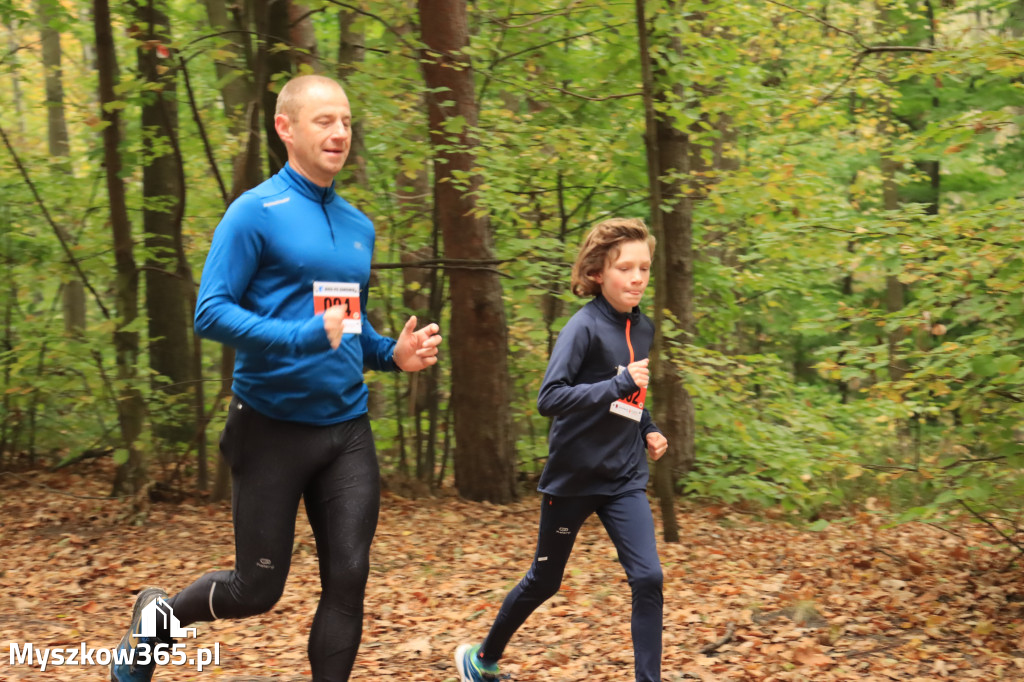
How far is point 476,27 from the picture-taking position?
9.10 metres

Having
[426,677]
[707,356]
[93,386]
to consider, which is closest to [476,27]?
[707,356]

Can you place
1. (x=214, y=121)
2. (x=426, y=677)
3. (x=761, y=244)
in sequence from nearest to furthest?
1. (x=426, y=677)
2. (x=761, y=244)
3. (x=214, y=121)

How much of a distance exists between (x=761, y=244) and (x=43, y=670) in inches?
243

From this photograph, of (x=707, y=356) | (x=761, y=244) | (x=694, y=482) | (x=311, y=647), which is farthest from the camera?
(x=694, y=482)

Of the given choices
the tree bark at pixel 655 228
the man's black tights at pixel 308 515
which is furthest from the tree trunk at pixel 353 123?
the man's black tights at pixel 308 515

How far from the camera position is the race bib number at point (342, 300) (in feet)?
9.91

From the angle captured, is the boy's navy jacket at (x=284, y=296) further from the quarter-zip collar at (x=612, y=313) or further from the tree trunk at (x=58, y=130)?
the tree trunk at (x=58, y=130)

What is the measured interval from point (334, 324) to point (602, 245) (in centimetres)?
143

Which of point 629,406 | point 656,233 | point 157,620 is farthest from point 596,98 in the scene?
point 157,620

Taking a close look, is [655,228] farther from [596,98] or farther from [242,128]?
[242,128]

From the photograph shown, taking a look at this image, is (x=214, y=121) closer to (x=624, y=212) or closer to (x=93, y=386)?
(x=93, y=386)

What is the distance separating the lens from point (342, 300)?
10.1ft

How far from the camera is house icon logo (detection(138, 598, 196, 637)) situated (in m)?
3.29

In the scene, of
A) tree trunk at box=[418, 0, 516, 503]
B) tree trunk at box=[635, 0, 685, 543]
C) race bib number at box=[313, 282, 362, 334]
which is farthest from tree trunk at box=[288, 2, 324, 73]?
race bib number at box=[313, 282, 362, 334]
